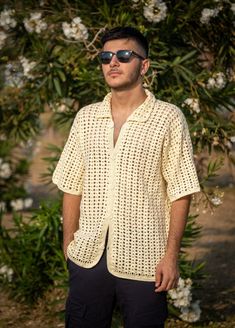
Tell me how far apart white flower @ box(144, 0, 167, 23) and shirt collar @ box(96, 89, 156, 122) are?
227cm

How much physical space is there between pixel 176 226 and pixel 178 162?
282 millimetres

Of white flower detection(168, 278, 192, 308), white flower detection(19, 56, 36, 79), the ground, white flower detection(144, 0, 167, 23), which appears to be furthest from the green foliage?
white flower detection(144, 0, 167, 23)

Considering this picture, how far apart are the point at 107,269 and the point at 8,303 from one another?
3.36 meters

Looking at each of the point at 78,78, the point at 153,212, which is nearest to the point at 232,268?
the point at 78,78

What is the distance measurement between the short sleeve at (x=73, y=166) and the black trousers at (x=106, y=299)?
1.19 ft

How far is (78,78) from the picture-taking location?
18.5ft

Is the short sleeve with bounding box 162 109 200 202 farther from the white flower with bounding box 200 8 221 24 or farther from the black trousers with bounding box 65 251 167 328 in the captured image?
the white flower with bounding box 200 8 221 24

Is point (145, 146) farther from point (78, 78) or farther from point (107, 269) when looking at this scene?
point (78, 78)

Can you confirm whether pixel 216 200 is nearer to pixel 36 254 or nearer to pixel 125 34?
pixel 36 254

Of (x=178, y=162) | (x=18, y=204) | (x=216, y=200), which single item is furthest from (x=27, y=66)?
(x=18, y=204)

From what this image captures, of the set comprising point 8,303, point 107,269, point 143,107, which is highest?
point 143,107

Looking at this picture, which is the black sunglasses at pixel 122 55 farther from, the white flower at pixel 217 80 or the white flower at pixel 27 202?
the white flower at pixel 27 202

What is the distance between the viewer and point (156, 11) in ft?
18.1

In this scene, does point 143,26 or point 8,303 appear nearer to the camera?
point 143,26
